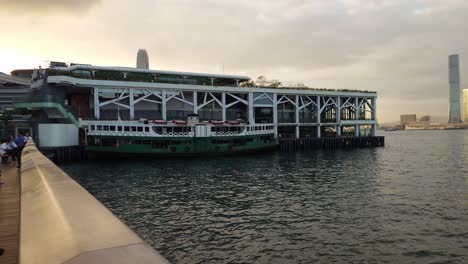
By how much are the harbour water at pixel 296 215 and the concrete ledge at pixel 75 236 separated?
7299 mm

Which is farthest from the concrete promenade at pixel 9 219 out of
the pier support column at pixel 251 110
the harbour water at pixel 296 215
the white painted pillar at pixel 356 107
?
the white painted pillar at pixel 356 107

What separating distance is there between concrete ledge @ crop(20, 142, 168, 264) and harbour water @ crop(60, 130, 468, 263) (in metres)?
7.30

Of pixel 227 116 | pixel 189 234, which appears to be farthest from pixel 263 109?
pixel 189 234

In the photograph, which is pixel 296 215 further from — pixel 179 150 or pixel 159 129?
pixel 159 129

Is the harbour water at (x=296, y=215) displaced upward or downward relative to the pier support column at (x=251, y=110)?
downward

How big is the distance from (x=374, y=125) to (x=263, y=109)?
28.5 metres

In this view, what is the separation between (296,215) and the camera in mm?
→ 15445

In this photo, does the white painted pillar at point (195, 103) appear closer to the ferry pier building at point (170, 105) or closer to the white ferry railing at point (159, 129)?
the ferry pier building at point (170, 105)

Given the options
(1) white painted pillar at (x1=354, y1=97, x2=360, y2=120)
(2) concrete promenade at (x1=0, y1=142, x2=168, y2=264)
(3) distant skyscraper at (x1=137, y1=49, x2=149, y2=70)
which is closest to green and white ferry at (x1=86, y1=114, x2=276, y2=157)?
(3) distant skyscraper at (x1=137, y1=49, x2=149, y2=70)

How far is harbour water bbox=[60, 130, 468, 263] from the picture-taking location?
11.1 metres

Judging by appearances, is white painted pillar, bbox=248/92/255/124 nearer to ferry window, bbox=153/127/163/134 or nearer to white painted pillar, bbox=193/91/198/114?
white painted pillar, bbox=193/91/198/114

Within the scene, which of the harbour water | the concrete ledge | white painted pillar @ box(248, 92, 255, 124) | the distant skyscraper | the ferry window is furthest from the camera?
the distant skyscraper

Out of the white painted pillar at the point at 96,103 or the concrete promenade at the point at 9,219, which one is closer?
the concrete promenade at the point at 9,219

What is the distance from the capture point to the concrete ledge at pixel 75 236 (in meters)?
2.51
